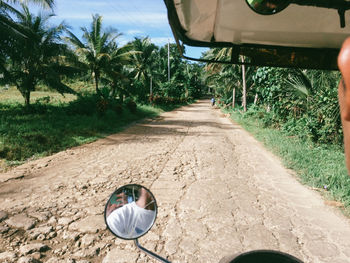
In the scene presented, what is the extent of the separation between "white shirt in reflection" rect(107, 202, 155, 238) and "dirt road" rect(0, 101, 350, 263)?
1.33 metres

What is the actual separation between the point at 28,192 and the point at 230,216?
2.97 metres

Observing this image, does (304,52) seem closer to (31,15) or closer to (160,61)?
(31,15)

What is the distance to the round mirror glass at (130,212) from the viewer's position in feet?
3.69

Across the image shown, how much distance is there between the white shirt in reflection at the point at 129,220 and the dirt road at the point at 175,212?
4.37 ft

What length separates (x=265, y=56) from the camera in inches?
65.8

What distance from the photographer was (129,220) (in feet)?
3.74

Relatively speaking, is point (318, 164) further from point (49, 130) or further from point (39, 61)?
point (39, 61)

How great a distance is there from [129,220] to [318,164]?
4.72 m

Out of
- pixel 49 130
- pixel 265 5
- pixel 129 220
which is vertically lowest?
pixel 49 130

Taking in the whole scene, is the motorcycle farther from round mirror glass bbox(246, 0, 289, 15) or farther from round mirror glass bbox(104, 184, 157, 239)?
round mirror glass bbox(246, 0, 289, 15)

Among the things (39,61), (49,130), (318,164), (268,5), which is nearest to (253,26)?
(268,5)

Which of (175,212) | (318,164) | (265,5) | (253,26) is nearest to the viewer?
(265,5)

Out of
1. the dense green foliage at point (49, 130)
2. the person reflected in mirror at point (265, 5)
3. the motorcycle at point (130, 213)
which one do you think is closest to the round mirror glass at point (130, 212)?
the motorcycle at point (130, 213)

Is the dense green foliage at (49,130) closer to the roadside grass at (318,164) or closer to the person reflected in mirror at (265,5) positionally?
the roadside grass at (318,164)
